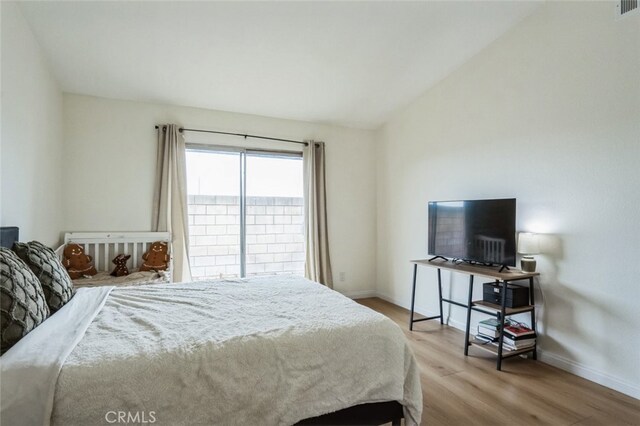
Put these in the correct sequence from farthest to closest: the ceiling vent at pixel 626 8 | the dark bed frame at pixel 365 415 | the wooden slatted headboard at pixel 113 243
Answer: the wooden slatted headboard at pixel 113 243 → the ceiling vent at pixel 626 8 → the dark bed frame at pixel 365 415

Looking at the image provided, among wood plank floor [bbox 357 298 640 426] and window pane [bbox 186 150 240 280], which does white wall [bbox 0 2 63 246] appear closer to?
window pane [bbox 186 150 240 280]

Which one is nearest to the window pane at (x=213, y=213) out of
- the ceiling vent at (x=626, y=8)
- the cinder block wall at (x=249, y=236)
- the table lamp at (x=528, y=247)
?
the cinder block wall at (x=249, y=236)

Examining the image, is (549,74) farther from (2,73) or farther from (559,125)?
(2,73)

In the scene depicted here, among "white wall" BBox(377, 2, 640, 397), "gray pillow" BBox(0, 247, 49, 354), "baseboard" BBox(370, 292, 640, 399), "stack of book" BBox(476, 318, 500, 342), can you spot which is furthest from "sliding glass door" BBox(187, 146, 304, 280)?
"baseboard" BBox(370, 292, 640, 399)

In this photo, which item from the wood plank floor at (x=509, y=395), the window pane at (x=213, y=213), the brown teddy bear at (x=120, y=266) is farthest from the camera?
the window pane at (x=213, y=213)

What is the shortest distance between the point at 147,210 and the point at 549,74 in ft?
13.6

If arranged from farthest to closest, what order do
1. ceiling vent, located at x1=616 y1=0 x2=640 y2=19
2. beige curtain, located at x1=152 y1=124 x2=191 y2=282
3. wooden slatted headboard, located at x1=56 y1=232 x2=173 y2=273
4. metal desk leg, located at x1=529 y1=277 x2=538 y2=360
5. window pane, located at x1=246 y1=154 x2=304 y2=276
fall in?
1. window pane, located at x1=246 y1=154 x2=304 y2=276
2. beige curtain, located at x1=152 y1=124 x2=191 y2=282
3. wooden slatted headboard, located at x1=56 y1=232 x2=173 y2=273
4. metal desk leg, located at x1=529 y1=277 x2=538 y2=360
5. ceiling vent, located at x1=616 y1=0 x2=640 y2=19

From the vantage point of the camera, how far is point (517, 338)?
8.49ft

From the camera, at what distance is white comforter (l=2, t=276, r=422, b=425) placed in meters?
1.08

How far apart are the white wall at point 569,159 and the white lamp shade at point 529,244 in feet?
0.44

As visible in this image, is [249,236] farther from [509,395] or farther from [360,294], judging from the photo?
[509,395]

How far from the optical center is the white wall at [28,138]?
2.12 meters

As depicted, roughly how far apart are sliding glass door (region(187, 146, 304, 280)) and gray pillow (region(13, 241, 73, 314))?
2.15 m

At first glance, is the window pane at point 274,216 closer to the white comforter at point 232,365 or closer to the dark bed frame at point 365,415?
the white comforter at point 232,365
